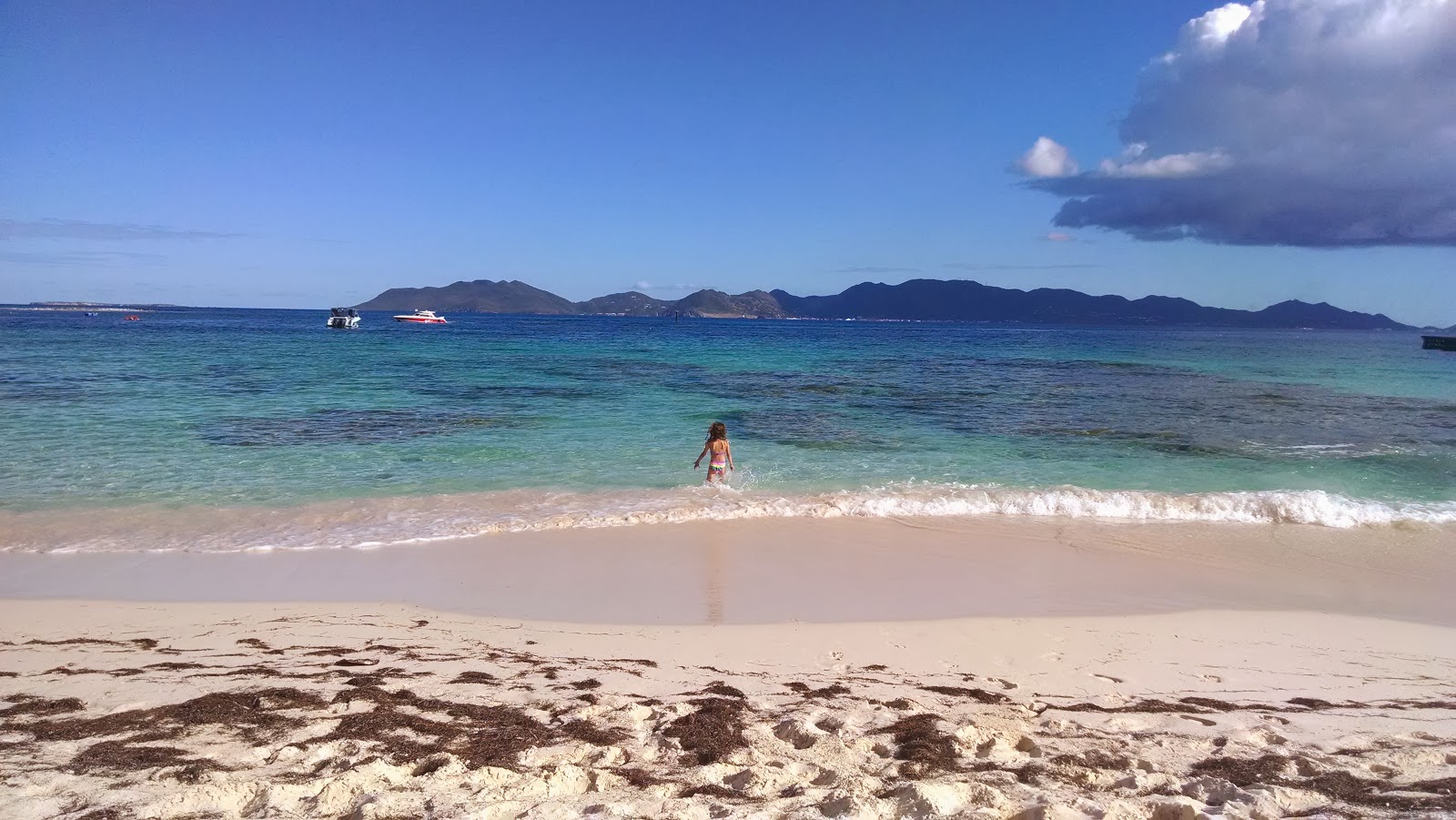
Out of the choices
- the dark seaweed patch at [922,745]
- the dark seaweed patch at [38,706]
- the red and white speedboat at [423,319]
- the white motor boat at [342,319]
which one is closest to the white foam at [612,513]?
the dark seaweed patch at [38,706]

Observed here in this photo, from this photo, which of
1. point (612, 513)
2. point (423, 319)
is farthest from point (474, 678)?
point (423, 319)

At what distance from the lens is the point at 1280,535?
407 inches

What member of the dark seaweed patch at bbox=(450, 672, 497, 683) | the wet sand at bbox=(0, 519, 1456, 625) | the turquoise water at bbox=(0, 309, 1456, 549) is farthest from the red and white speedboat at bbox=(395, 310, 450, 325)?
the dark seaweed patch at bbox=(450, 672, 497, 683)

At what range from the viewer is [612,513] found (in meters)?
10.5

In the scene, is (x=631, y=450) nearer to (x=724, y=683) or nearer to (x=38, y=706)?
(x=724, y=683)

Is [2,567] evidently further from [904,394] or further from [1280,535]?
[904,394]

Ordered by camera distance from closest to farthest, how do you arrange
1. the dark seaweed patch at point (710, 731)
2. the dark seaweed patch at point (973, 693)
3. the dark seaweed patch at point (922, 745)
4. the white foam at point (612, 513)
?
the dark seaweed patch at point (922, 745) → the dark seaweed patch at point (710, 731) → the dark seaweed patch at point (973, 693) → the white foam at point (612, 513)

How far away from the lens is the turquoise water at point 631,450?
1061 centimetres

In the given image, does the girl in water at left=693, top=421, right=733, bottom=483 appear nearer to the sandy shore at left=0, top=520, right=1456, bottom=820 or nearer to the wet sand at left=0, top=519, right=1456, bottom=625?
the wet sand at left=0, top=519, right=1456, bottom=625

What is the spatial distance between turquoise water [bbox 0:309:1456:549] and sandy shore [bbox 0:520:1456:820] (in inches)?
80.0

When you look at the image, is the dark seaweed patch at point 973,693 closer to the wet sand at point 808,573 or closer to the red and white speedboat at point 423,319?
the wet sand at point 808,573

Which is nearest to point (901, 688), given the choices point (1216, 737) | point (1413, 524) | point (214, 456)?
point (1216, 737)

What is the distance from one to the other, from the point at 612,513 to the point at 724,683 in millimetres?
5545

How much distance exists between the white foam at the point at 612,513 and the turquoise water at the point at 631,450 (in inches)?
2.0
